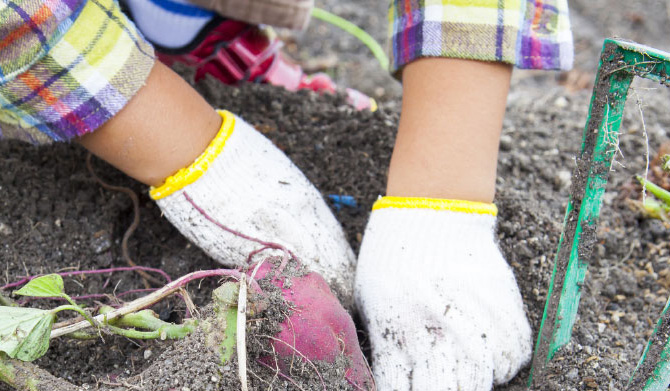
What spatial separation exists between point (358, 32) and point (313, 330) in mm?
1503

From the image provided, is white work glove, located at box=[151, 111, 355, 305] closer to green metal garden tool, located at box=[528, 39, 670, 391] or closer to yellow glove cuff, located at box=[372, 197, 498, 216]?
yellow glove cuff, located at box=[372, 197, 498, 216]

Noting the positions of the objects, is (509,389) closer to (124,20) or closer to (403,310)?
(403,310)

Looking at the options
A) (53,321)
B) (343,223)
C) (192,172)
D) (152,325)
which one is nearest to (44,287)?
(53,321)

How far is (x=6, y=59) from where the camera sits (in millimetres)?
892

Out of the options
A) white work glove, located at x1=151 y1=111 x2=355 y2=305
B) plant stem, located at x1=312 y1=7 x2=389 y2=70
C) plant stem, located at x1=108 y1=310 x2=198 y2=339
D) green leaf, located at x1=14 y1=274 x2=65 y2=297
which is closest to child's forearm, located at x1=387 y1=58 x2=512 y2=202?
white work glove, located at x1=151 y1=111 x2=355 y2=305

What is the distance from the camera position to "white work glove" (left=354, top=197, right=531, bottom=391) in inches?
36.8

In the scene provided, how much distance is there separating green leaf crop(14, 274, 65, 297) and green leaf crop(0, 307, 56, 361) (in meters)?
0.02

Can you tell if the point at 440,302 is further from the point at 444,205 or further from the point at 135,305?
the point at 135,305

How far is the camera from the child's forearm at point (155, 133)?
39.0 inches

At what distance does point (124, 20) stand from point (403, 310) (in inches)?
26.0

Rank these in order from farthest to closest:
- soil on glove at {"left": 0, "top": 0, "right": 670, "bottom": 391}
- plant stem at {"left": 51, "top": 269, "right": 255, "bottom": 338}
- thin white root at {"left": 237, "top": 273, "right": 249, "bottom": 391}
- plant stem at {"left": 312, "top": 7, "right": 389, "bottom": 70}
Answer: plant stem at {"left": 312, "top": 7, "right": 389, "bottom": 70}, soil on glove at {"left": 0, "top": 0, "right": 670, "bottom": 391}, plant stem at {"left": 51, "top": 269, "right": 255, "bottom": 338}, thin white root at {"left": 237, "top": 273, "right": 249, "bottom": 391}

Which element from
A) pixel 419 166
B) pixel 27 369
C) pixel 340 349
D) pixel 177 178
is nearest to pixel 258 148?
pixel 177 178

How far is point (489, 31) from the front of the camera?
100cm

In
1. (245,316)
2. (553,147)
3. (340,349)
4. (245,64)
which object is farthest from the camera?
(245,64)
